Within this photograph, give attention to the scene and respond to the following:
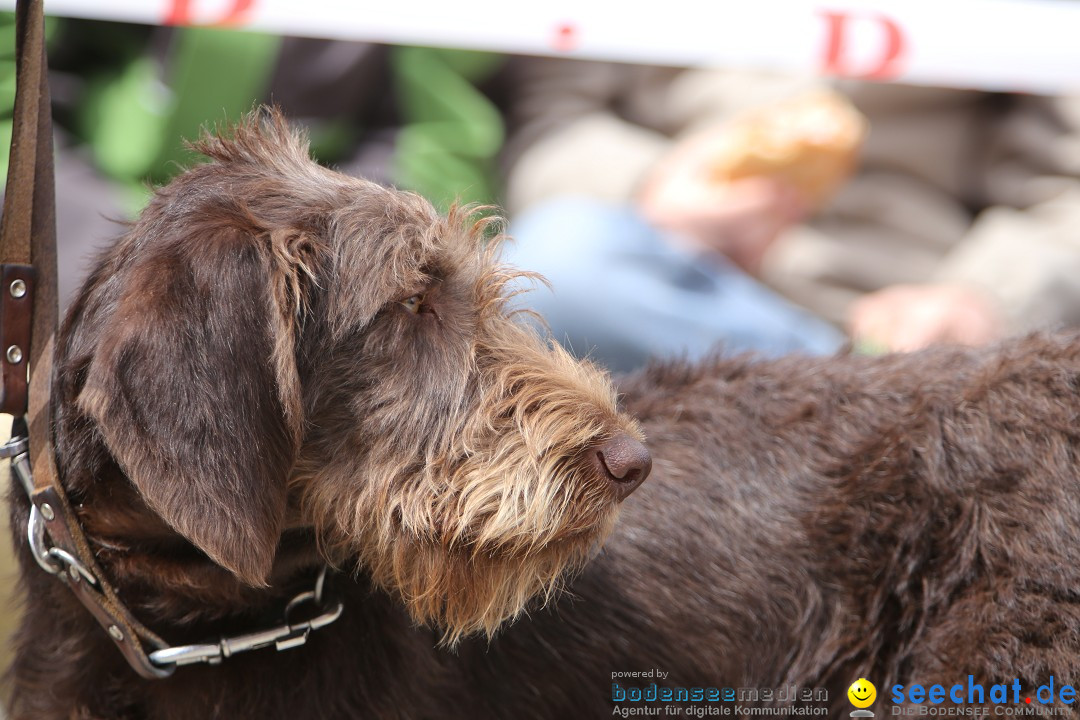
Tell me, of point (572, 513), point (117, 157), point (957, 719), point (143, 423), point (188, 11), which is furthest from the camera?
point (117, 157)

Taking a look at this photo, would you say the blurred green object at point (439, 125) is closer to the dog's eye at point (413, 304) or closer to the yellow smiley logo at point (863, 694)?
the dog's eye at point (413, 304)

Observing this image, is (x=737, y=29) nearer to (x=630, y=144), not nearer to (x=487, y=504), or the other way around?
(x=630, y=144)

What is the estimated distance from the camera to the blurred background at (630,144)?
3.86 metres

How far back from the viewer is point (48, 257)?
6.26 feet

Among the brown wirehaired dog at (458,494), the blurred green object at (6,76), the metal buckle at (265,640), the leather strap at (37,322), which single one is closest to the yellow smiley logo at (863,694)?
the brown wirehaired dog at (458,494)

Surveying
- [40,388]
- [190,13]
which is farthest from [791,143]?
[40,388]

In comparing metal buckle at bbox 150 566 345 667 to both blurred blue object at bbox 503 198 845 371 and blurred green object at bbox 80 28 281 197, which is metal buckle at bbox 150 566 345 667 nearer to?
blurred blue object at bbox 503 198 845 371

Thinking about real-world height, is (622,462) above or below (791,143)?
below

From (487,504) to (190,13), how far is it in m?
2.63

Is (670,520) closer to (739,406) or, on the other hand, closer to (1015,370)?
(739,406)

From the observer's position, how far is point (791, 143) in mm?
4105

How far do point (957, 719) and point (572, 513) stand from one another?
0.88m

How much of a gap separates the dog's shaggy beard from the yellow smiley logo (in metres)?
0.70


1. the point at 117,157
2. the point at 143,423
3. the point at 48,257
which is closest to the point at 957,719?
the point at 143,423
